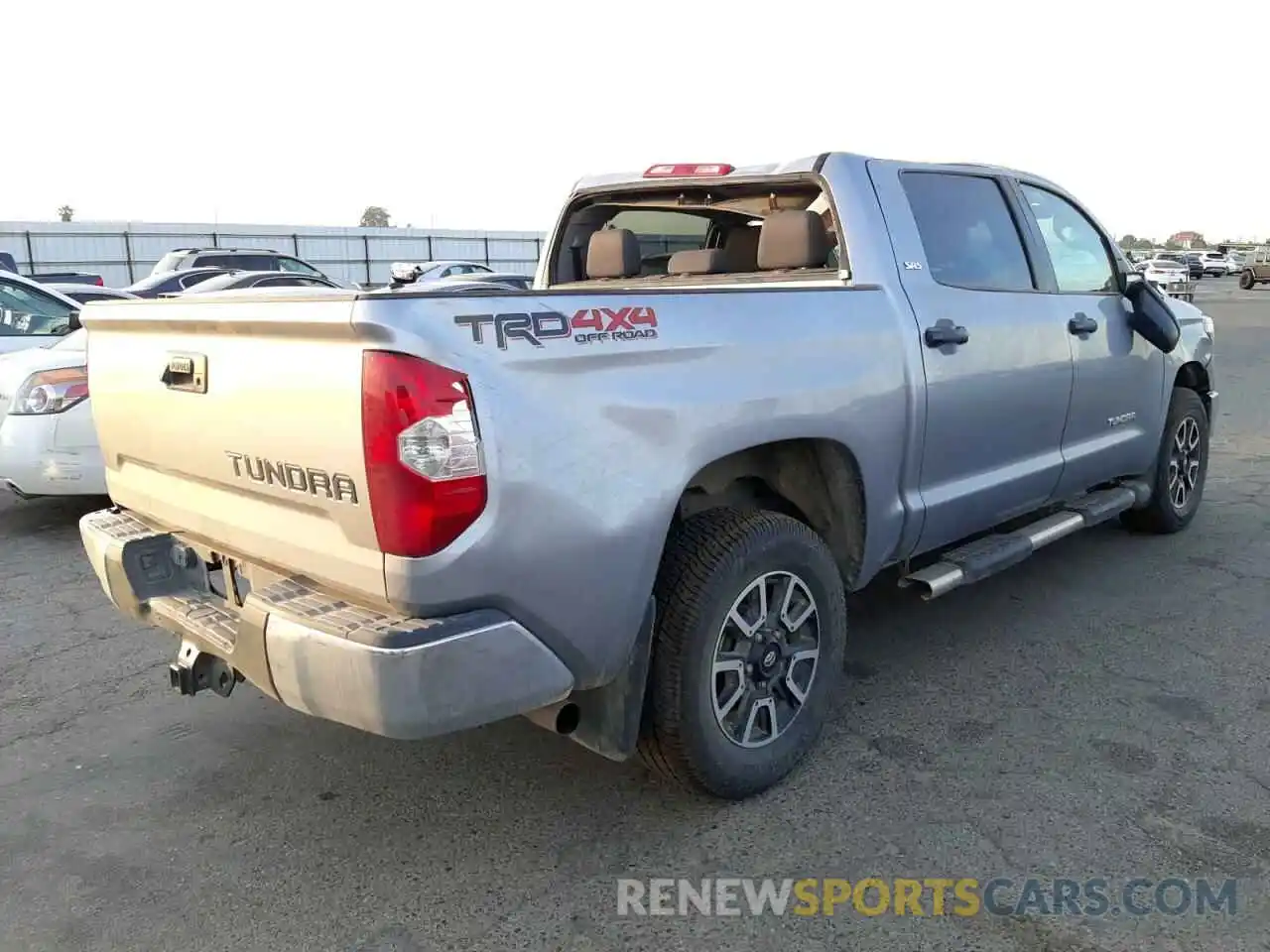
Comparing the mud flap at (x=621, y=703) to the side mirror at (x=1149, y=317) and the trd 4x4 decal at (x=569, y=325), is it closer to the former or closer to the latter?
the trd 4x4 decal at (x=569, y=325)

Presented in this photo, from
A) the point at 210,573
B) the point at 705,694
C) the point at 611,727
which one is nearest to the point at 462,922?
the point at 611,727

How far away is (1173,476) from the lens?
5707 millimetres

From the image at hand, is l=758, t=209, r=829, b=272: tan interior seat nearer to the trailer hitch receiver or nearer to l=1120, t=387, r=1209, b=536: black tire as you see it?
the trailer hitch receiver

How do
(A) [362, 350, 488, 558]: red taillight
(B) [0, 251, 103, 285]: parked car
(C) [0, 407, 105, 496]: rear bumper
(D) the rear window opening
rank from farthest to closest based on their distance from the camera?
(B) [0, 251, 103, 285]: parked car → (C) [0, 407, 105, 496]: rear bumper → (D) the rear window opening → (A) [362, 350, 488, 558]: red taillight

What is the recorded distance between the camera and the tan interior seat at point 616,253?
4.63 meters

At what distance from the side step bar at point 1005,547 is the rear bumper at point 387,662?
5.74 ft

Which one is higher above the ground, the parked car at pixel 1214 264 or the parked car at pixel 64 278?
the parked car at pixel 64 278

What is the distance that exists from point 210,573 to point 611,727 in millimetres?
1385

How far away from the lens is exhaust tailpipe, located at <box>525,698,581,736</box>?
272 cm

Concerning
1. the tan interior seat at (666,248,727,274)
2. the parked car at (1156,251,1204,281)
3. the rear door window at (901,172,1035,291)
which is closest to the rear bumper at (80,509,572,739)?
the rear door window at (901,172,1035,291)

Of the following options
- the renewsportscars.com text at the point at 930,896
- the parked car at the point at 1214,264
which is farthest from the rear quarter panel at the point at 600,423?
the parked car at the point at 1214,264

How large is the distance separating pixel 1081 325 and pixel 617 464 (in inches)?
112

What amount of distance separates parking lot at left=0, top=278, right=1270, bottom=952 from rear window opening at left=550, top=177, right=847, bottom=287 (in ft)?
5.32

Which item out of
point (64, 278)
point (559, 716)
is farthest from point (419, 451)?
point (64, 278)
